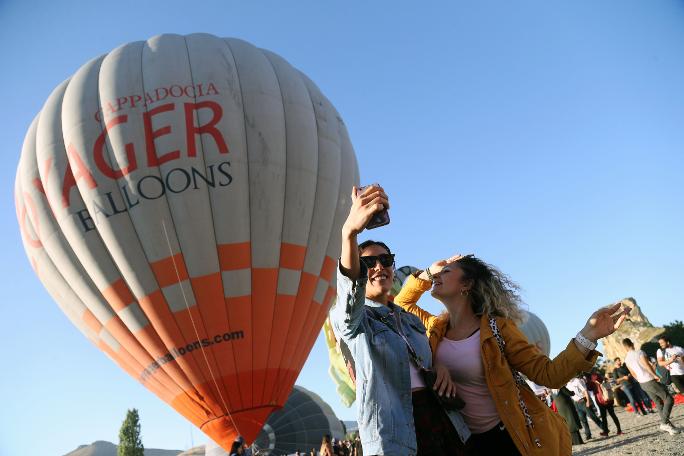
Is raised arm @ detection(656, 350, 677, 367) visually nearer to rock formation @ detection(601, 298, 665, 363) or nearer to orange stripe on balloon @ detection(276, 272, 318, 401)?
orange stripe on balloon @ detection(276, 272, 318, 401)

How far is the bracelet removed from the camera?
2.31 meters

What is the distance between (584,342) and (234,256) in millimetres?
7948

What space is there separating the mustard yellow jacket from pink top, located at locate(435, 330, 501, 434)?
0.18 ft

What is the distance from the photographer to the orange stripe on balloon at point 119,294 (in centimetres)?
956

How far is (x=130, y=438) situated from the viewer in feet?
219

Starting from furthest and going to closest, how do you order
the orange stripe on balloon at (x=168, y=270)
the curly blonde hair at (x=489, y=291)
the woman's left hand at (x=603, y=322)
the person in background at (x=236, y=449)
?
the orange stripe on balloon at (x=168, y=270), the person in background at (x=236, y=449), the curly blonde hair at (x=489, y=291), the woman's left hand at (x=603, y=322)

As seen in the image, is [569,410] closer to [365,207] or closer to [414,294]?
[414,294]

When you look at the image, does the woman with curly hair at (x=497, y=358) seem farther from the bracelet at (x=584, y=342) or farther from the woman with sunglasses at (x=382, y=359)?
the woman with sunglasses at (x=382, y=359)

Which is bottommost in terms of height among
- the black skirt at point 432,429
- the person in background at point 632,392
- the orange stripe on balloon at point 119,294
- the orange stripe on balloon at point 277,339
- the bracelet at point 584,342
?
the person in background at point 632,392

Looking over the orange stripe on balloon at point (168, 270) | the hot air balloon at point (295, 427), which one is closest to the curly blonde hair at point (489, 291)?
the orange stripe on balloon at point (168, 270)

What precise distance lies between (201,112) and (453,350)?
8.19m

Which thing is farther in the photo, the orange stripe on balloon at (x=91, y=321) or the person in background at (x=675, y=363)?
the orange stripe on balloon at (x=91, y=321)

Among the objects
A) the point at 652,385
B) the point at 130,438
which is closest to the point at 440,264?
the point at 652,385

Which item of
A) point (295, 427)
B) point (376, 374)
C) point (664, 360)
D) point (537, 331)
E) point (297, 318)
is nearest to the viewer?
point (376, 374)
